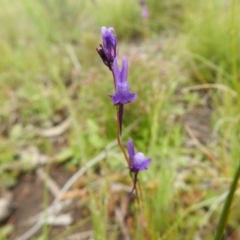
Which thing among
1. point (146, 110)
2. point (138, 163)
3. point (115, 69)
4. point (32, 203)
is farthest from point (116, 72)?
point (32, 203)

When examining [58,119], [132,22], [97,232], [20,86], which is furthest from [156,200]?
[132,22]

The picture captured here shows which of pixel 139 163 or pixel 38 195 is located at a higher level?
pixel 139 163

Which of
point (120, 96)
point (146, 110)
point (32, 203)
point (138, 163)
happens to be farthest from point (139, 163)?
point (32, 203)

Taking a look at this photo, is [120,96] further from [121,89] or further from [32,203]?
[32,203]

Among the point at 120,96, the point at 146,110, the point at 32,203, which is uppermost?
the point at 120,96

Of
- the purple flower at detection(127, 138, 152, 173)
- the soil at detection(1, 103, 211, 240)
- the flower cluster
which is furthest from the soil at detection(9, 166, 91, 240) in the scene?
the flower cluster

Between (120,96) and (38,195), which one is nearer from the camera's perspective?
(120,96)

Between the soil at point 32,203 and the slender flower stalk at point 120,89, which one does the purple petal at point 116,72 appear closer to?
the slender flower stalk at point 120,89

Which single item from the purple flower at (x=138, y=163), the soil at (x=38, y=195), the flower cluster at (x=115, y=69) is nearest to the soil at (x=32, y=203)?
the soil at (x=38, y=195)

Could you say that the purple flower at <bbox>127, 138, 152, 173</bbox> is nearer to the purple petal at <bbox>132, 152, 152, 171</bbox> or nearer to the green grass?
the purple petal at <bbox>132, 152, 152, 171</bbox>

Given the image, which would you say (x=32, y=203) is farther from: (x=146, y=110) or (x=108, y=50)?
(x=108, y=50)
